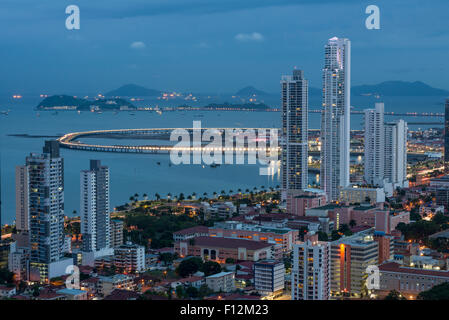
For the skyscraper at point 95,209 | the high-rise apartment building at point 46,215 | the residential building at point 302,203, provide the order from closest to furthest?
1. the high-rise apartment building at point 46,215
2. the skyscraper at point 95,209
3. the residential building at point 302,203

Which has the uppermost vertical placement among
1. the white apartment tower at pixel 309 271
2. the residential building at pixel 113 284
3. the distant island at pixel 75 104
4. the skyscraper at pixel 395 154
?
the distant island at pixel 75 104

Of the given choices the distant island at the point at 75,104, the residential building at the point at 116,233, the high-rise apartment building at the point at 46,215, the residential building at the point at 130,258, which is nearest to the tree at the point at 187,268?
the residential building at the point at 130,258

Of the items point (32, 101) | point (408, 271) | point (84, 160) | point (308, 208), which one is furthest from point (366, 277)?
point (32, 101)

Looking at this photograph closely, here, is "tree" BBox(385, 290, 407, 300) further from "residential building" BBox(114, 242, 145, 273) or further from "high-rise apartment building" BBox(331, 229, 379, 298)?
"residential building" BBox(114, 242, 145, 273)

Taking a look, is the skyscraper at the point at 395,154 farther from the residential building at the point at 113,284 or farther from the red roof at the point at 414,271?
the residential building at the point at 113,284

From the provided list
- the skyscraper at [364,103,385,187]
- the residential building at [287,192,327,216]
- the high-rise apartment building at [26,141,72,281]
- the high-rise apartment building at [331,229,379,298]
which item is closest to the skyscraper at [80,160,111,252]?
the high-rise apartment building at [26,141,72,281]

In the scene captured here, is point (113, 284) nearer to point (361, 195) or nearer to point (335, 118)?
point (361, 195)
